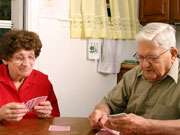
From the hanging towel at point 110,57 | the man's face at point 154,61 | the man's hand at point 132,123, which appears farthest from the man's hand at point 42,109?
the hanging towel at point 110,57

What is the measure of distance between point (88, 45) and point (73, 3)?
575mm

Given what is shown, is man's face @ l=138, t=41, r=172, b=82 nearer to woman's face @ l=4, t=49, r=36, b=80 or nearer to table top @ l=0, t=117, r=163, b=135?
table top @ l=0, t=117, r=163, b=135

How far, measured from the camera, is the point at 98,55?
11.9 ft

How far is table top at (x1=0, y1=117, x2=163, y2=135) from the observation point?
Result: 154cm

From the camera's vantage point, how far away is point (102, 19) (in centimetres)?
355

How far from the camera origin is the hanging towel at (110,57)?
12.0 feet

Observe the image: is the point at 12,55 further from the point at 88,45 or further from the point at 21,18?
the point at 88,45

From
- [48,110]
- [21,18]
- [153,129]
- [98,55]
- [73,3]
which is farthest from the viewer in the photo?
[98,55]

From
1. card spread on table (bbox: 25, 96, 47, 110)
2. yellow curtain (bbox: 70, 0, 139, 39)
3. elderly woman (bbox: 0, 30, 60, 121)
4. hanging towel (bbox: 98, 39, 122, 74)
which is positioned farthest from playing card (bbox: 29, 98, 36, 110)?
hanging towel (bbox: 98, 39, 122, 74)

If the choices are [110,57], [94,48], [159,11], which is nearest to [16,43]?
[94,48]

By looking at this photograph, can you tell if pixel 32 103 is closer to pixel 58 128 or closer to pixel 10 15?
pixel 58 128

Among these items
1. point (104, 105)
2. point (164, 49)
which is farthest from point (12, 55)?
point (164, 49)

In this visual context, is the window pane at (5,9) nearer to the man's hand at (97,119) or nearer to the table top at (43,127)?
the table top at (43,127)

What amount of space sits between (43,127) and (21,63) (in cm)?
62
